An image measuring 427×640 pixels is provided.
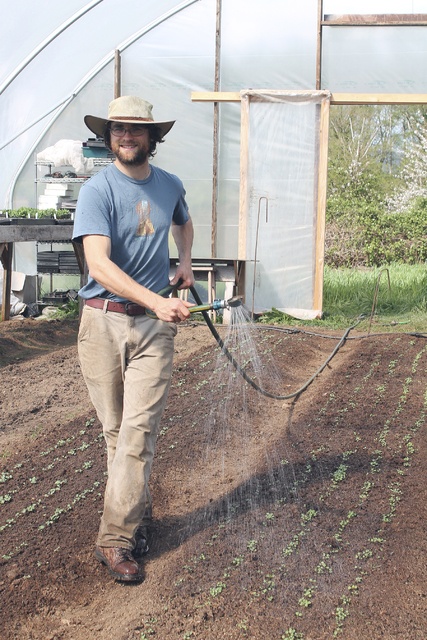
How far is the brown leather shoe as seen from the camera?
324 cm

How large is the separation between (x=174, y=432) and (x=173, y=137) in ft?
21.0

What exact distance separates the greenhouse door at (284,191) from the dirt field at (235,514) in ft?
11.0

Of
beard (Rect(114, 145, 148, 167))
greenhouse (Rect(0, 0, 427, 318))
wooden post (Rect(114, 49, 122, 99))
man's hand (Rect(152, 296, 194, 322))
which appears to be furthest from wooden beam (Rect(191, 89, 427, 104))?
man's hand (Rect(152, 296, 194, 322))

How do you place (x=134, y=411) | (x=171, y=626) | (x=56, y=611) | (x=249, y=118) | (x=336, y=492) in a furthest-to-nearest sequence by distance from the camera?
(x=249, y=118), (x=336, y=492), (x=134, y=411), (x=56, y=611), (x=171, y=626)

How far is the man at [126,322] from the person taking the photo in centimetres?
327

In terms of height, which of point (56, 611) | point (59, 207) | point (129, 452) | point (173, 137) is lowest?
point (56, 611)

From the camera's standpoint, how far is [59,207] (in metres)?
10.0

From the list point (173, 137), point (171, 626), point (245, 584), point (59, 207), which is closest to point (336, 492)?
point (245, 584)

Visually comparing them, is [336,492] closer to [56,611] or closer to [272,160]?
[56,611]

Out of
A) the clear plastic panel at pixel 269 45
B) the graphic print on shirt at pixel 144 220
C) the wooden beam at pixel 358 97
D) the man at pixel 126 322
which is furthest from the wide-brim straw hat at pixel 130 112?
the clear plastic panel at pixel 269 45

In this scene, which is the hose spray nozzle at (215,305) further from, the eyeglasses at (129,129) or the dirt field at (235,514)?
the dirt field at (235,514)

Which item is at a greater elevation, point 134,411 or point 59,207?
point 59,207

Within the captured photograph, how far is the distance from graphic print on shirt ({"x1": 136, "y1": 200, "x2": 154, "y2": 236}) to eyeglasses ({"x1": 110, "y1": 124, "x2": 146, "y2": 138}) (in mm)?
276

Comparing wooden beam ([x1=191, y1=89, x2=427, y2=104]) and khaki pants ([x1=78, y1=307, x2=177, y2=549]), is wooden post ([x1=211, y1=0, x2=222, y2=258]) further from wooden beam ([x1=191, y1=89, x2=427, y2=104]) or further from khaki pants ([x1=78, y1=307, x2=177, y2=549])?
khaki pants ([x1=78, y1=307, x2=177, y2=549])
